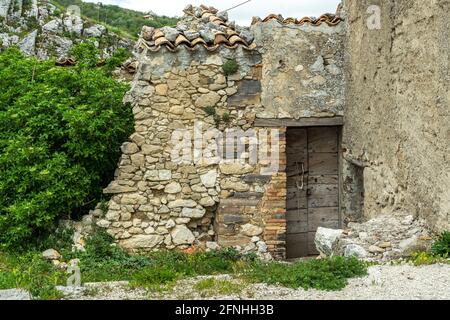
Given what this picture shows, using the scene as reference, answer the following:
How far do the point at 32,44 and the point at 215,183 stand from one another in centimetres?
1543

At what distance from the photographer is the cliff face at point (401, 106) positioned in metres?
5.16

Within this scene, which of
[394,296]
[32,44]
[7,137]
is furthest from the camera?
[32,44]

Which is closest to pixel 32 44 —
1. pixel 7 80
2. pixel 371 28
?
pixel 7 80

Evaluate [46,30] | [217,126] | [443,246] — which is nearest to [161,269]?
[443,246]

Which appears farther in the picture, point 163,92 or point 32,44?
point 32,44

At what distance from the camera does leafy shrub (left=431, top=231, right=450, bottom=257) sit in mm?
4902

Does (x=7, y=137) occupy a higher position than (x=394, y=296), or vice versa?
(x=7, y=137)

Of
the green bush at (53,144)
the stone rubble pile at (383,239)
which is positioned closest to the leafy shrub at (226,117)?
the green bush at (53,144)

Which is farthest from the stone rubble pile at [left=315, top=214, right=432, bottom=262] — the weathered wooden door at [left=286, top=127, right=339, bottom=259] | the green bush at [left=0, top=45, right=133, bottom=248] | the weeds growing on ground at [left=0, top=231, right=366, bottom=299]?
the green bush at [left=0, top=45, right=133, bottom=248]

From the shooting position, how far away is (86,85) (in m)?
8.02

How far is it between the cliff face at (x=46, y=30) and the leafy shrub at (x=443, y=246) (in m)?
17.1

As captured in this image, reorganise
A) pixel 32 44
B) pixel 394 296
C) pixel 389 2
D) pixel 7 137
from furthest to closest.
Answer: pixel 32 44 → pixel 7 137 → pixel 389 2 → pixel 394 296

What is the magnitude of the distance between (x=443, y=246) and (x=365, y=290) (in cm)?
121

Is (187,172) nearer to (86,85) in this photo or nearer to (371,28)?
(86,85)
